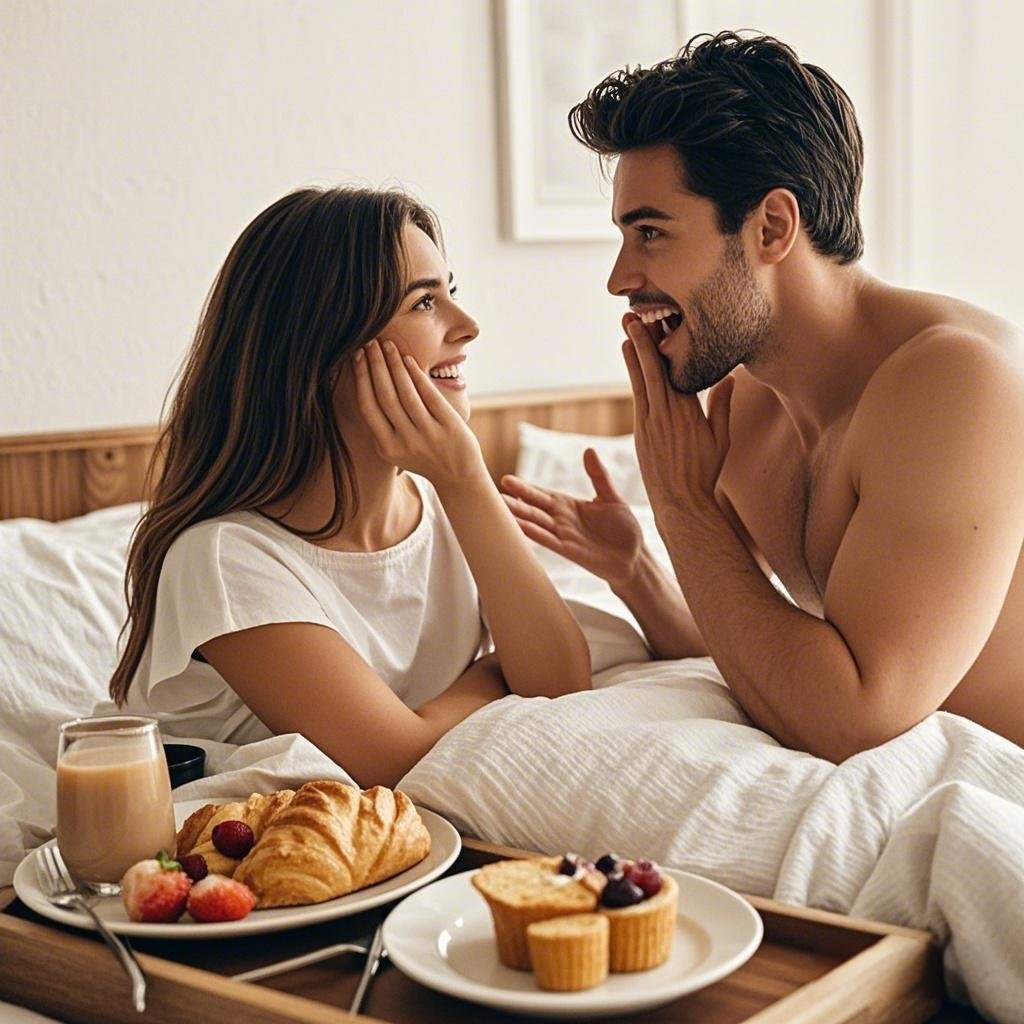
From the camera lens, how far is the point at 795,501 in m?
1.98

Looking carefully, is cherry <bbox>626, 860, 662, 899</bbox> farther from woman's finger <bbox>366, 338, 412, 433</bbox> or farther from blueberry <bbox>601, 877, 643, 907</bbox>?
woman's finger <bbox>366, 338, 412, 433</bbox>

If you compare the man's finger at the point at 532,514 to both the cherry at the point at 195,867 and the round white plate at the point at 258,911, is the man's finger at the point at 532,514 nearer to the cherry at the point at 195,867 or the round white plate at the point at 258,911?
the round white plate at the point at 258,911

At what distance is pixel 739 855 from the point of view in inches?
48.1

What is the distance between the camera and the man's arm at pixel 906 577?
59.2 inches

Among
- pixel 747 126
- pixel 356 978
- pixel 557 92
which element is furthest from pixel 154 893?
pixel 557 92

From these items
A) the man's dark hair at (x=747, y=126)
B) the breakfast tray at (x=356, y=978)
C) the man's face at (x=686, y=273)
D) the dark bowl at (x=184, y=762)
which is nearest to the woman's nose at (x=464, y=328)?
the man's face at (x=686, y=273)

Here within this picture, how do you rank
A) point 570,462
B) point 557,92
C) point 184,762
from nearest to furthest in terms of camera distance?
1. point 184,762
2. point 570,462
3. point 557,92

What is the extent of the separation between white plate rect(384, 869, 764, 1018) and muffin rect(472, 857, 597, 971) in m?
0.02

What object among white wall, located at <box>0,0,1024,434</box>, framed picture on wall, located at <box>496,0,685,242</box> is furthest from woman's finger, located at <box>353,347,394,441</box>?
framed picture on wall, located at <box>496,0,685,242</box>

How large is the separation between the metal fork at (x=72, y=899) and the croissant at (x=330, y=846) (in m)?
0.12

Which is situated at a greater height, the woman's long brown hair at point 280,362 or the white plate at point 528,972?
Answer: the woman's long brown hair at point 280,362

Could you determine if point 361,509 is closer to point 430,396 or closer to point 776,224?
point 430,396

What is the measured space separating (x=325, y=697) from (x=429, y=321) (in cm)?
50

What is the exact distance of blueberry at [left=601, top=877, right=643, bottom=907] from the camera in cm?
99
